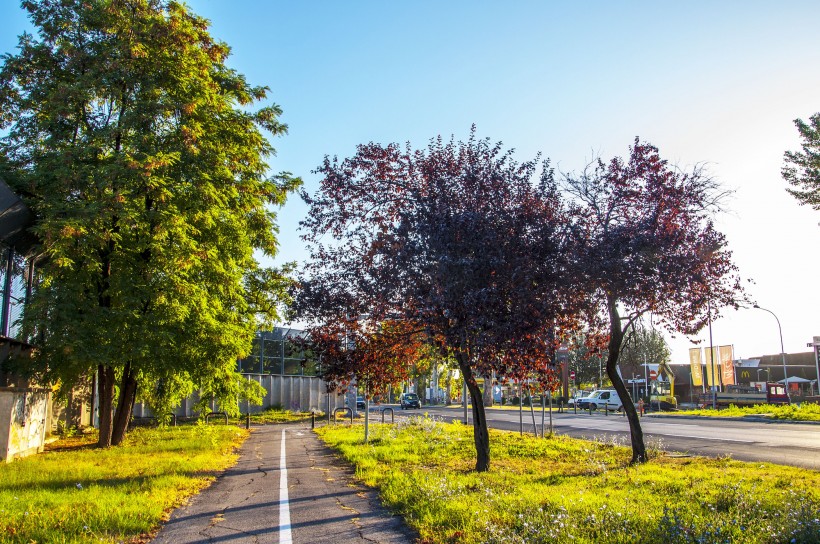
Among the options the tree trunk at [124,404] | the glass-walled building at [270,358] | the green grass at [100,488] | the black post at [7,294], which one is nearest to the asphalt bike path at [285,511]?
the green grass at [100,488]

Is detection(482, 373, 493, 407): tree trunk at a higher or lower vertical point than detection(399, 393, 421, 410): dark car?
higher

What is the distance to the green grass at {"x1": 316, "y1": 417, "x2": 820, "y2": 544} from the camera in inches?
241

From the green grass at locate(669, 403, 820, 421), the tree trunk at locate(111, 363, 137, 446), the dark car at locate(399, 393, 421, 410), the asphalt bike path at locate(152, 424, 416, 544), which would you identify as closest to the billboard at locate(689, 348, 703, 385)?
the green grass at locate(669, 403, 820, 421)

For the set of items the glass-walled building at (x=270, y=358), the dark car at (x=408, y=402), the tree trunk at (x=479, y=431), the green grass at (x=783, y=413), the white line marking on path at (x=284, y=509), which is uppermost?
the glass-walled building at (x=270, y=358)

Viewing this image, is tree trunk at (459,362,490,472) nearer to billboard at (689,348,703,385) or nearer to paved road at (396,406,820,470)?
paved road at (396,406,820,470)

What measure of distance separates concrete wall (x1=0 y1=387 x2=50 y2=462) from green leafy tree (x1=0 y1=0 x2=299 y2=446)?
3.03 feet

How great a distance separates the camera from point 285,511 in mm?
8234

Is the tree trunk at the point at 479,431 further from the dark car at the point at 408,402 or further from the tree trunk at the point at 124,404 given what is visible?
the dark car at the point at 408,402

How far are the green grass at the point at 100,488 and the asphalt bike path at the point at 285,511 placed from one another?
0.39 meters

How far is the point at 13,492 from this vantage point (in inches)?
349

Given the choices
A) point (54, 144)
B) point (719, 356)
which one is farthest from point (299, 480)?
point (719, 356)

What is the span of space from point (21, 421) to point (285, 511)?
9201mm

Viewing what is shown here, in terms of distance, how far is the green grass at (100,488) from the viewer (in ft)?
22.2

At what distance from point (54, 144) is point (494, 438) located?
49.0 ft
